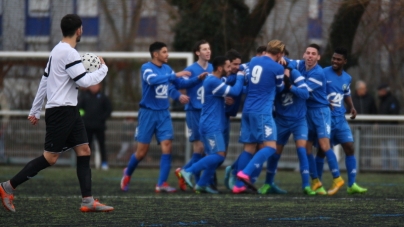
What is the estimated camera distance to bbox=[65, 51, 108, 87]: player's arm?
8711 millimetres

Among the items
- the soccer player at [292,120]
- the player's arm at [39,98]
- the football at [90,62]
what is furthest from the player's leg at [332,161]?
the player's arm at [39,98]

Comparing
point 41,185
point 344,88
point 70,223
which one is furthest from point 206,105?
point 70,223

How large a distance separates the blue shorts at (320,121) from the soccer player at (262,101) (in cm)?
67

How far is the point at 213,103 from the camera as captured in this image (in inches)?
480

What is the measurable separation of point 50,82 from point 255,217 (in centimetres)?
257

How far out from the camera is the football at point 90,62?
907 centimetres

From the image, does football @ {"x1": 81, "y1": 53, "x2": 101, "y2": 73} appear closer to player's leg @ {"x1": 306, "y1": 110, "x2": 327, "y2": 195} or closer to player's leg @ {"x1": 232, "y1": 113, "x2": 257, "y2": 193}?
player's leg @ {"x1": 232, "y1": 113, "x2": 257, "y2": 193}

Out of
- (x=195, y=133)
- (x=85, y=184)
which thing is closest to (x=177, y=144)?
(x=195, y=133)

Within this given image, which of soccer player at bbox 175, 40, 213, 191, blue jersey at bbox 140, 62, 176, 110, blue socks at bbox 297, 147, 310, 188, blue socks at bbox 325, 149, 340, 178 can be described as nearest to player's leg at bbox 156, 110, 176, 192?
blue jersey at bbox 140, 62, 176, 110

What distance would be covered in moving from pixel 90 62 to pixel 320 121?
4.13 meters

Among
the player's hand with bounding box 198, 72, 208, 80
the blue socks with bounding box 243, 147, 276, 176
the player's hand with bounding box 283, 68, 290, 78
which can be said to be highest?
the player's hand with bounding box 283, 68, 290, 78

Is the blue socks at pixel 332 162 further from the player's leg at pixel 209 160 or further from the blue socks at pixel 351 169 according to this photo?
the player's leg at pixel 209 160

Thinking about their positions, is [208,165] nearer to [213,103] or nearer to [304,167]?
[213,103]

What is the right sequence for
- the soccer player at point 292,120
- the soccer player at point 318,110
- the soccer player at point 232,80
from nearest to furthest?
the soccer player at point 292,120
the soccer player at point 318,110
the soccer player at point 232,80
